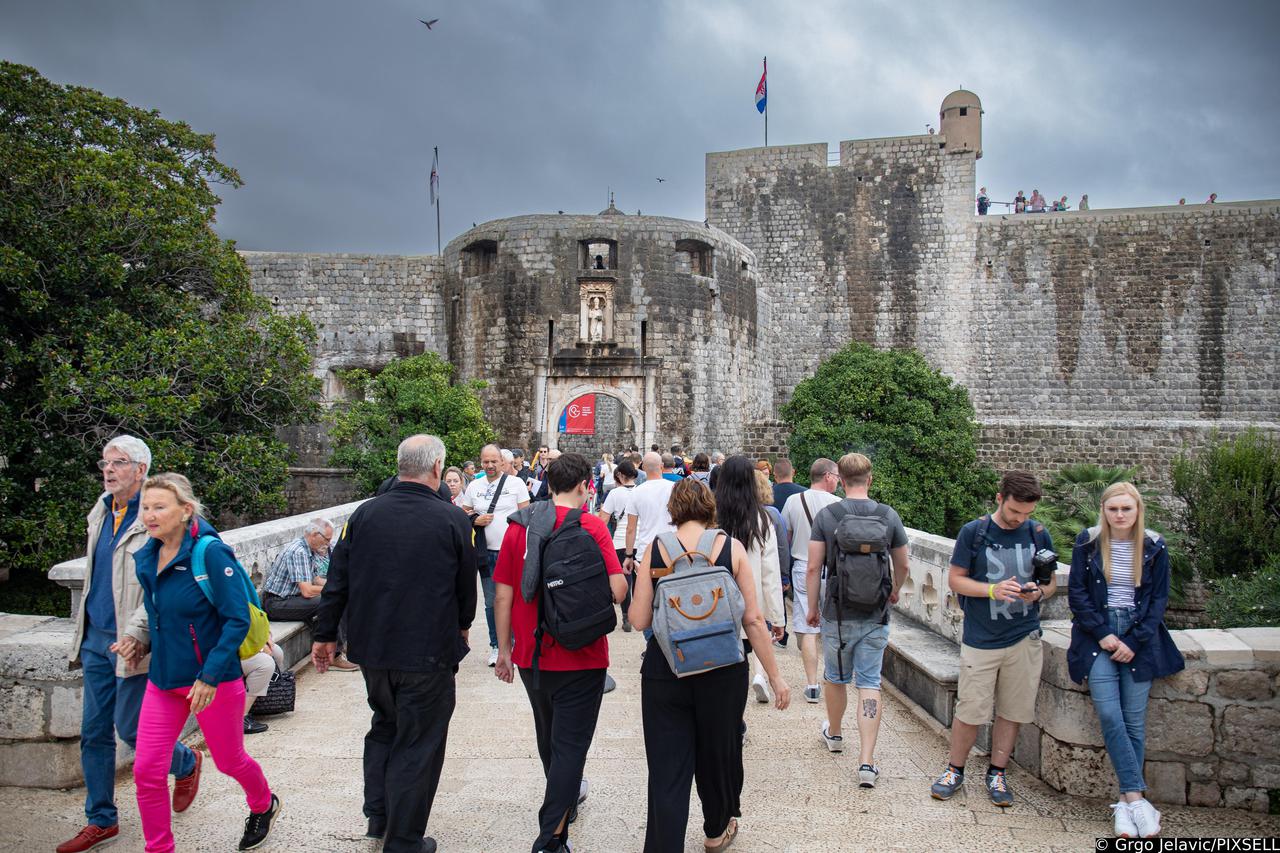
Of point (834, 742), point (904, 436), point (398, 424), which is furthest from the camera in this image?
point (904, 436)

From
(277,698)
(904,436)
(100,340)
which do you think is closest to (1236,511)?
(904,436)

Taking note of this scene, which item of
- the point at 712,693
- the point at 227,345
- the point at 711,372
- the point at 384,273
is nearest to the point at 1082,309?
the point at 711,372

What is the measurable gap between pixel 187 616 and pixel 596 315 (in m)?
14.5

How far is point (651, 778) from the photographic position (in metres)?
3.10

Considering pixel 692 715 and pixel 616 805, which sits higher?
pixel 692 715

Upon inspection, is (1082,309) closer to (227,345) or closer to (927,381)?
(927,381)

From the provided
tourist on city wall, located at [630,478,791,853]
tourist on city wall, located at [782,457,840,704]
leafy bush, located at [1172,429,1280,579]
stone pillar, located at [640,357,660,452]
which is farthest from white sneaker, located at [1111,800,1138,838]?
stone pillar, located at [640,357,660,452]

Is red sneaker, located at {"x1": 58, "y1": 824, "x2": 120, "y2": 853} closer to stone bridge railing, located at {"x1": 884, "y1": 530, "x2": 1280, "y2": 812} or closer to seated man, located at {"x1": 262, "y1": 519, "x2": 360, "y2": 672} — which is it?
seated man, located at {"x1": 262, "y1": 519, "x2": 360, "y2": 672}

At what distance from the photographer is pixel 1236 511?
49.3 ft

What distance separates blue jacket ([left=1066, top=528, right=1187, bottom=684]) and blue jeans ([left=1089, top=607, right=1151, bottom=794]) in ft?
0.11

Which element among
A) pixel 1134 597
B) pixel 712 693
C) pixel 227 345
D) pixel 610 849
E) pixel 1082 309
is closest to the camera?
pixel 712 693

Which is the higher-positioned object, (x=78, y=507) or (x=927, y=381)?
(x=927, y=381)

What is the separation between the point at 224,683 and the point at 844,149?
934 inches

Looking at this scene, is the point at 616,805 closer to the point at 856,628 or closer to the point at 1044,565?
the point at 856,628
